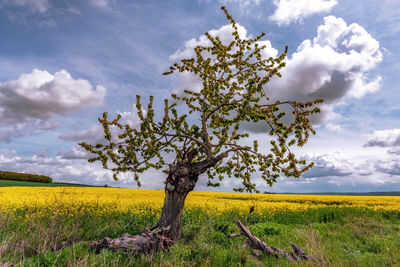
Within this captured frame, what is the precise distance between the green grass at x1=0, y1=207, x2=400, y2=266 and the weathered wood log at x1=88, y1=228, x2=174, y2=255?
30 cm

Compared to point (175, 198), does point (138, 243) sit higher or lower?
lower

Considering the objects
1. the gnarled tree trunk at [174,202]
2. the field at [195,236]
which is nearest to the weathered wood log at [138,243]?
the gnarled tree trunk at [174,202]

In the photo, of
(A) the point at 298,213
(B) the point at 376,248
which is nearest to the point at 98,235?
(B) the point at 376,248

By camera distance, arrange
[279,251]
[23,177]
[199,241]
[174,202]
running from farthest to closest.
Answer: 1. [23,177]
2. [174,202]
3. [199,241]
4. [279,251]

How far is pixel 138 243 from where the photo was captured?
7336mm

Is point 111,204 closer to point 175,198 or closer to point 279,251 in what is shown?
point 175,198

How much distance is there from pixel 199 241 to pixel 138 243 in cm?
Result: 208

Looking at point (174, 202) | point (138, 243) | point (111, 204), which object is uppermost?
point (174, 202)

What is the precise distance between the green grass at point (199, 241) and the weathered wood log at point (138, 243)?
0.98ft

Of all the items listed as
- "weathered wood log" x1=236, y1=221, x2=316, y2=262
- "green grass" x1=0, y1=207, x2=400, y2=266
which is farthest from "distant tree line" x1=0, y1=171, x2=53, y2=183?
"weathered wood log" x1=236, y1=221, x2=316, y2=262

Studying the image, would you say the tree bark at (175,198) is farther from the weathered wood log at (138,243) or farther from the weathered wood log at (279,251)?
the weathered wood log at (279,251)

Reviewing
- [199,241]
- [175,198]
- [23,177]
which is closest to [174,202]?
[175,198]

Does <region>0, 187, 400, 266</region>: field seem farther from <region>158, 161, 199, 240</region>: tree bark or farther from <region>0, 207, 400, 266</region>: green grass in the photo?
<region>158, 161, 199, 240</region>: tree bark

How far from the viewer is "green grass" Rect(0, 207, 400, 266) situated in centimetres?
588
